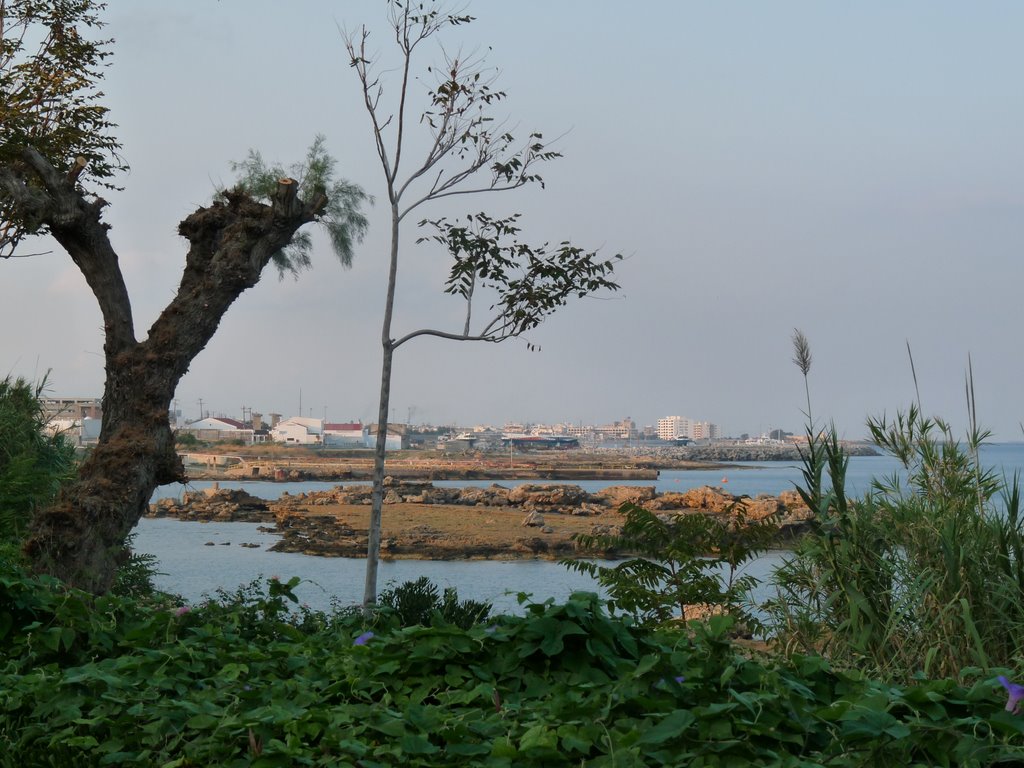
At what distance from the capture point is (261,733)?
2.28 metres

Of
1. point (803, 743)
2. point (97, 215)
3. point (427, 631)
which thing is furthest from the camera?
point (97, 215)

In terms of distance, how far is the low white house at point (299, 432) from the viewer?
3688 inches

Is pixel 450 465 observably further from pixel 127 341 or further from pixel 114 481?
pixel 114 481

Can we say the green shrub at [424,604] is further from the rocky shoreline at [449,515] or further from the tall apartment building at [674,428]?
the tall apartment building at [674,428]

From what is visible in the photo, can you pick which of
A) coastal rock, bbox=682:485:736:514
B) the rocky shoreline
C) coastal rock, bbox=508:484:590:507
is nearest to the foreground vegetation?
the rocky shoreline

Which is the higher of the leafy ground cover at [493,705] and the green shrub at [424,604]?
the leafy ground cover at [493,705]

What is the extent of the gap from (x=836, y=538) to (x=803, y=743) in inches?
113

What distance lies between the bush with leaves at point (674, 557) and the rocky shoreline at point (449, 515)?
8595 millimetres

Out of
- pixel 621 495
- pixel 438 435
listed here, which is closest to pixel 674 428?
pixel 438 435

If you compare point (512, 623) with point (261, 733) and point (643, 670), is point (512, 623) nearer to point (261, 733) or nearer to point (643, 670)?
point (643, 670)

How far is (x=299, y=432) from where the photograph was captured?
95688 millimetres

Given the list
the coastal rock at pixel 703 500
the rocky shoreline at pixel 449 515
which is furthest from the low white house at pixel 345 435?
the coastal rock at pixel 703 500

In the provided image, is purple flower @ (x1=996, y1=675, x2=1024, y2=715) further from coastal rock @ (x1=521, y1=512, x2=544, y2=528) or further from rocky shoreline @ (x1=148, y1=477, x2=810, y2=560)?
coastal rock @ (x1=521, y1=512, x2=544, y2=528)

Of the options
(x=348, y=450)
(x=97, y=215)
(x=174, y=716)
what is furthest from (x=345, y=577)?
(x=348, y=450)
